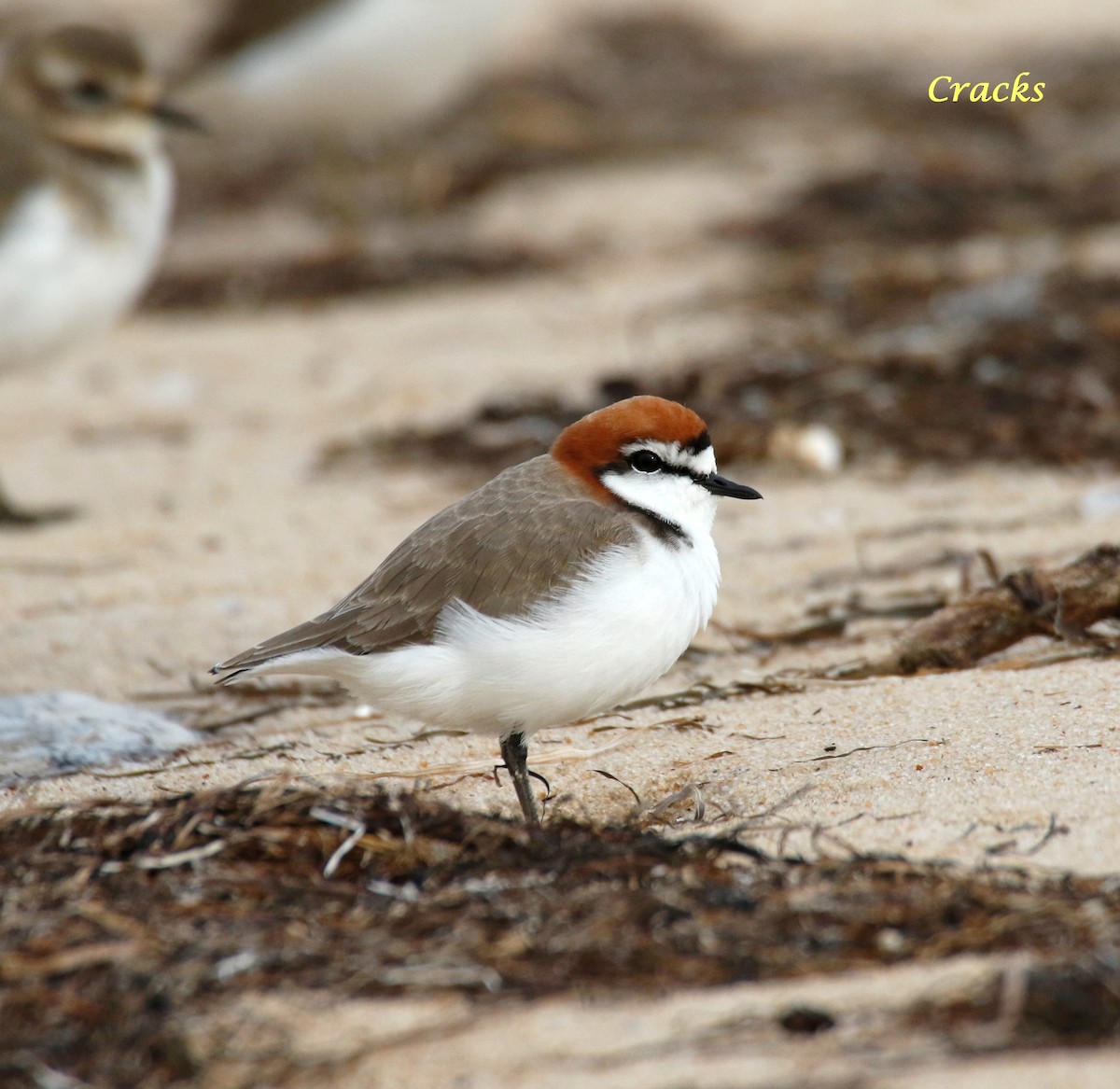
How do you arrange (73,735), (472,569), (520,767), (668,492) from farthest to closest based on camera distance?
(73,735) → (668,492) → (472,569) → (520,767)

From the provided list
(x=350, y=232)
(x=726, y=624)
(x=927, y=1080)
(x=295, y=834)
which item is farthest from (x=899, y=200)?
(x=927, y=1080)

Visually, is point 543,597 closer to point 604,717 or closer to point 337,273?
point 604,717

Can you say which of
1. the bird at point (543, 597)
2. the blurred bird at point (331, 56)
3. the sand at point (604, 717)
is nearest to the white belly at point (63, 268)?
the sand at point (604, 717)

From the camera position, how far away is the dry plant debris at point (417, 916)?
8.99ft

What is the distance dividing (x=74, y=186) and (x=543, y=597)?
164 inches

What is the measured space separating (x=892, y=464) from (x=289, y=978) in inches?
168

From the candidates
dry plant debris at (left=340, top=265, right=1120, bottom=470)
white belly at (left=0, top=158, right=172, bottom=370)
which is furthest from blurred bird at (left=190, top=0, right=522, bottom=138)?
dry plant debris at (left=340, top=265, right=1120, bottom=470)

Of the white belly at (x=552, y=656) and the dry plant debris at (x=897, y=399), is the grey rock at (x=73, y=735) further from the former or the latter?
the dry plant debris at (x=897, y=399)

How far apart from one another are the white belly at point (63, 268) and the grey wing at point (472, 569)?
130 inches

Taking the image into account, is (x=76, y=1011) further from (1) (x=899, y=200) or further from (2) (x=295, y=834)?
(1) (x=899, y=200)

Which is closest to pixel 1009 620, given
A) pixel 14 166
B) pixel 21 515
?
pixel 21 515

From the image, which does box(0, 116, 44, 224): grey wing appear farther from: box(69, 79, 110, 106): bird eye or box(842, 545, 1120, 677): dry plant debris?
box(842, 545, 1120, 677): dry plant debris

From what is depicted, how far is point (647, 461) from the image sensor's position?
14.3 ft

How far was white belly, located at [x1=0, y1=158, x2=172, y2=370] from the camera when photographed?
6.95m
